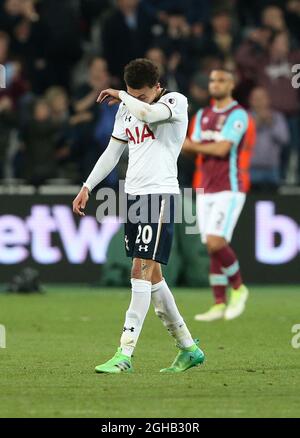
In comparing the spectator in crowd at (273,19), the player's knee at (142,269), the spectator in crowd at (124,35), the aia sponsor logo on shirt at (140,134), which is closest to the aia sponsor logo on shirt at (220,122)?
the aia sponsor logo on shirt at (140,134)

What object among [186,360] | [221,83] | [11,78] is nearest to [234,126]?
[221,83]

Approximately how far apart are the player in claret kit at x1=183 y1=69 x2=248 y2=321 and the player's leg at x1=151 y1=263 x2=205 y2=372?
449cm

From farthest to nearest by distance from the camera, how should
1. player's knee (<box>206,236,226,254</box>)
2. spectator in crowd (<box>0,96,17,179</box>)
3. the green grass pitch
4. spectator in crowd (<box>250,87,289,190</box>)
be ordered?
spectator in crowd (<box>250,87,289,190</box>) → spectator in crowd (<box>0,96,17,179</box>) → player's knee (<box>206,236,226,254</box>) → the green grass pitch

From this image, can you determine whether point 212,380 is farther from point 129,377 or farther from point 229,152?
point 229,152

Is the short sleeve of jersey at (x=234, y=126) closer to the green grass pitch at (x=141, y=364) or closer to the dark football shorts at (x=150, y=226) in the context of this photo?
the green grass pitch at (x=141, y=364)

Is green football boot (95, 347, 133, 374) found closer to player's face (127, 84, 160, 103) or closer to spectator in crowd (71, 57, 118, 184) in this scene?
player's face (127, 84, 160, 103)

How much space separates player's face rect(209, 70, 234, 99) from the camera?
14.0 m

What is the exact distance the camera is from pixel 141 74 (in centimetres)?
917

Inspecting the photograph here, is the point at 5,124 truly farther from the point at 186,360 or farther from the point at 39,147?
the point at 186,360

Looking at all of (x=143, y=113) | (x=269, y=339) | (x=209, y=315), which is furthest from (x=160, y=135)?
(x=209, y=315)

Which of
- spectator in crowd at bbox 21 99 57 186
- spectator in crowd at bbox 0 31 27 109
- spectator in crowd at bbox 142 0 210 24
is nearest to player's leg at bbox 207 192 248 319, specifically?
spectator in crowd at bbox 21 99 57 186

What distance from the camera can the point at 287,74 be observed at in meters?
19.4

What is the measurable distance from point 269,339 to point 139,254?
3.12 m

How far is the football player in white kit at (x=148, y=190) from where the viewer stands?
918 centimetres
